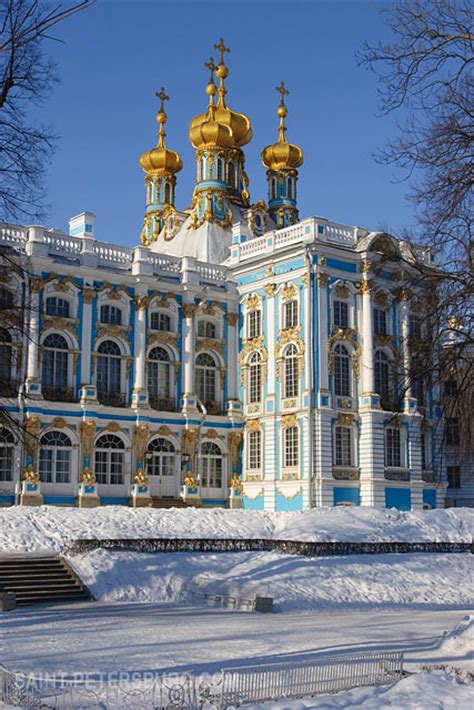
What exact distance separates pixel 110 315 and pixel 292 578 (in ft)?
58.2

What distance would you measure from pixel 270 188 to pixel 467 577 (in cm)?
2900

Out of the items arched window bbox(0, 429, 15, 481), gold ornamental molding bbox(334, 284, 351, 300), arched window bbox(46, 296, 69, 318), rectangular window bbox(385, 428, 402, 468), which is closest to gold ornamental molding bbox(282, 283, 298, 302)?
gold ornamental molding bbox(334, 284, 351, 300)

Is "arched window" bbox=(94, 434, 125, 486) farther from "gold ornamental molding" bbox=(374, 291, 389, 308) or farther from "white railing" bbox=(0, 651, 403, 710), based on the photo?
"white railing" bbox=(0, 651, 403, 710)

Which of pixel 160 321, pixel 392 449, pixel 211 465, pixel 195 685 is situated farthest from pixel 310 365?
pixel 195 685

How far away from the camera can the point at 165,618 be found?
1664cm

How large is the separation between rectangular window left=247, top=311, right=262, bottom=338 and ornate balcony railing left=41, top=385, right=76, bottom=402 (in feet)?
25.7

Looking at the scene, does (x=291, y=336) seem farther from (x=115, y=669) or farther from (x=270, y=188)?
(x=115, y=669)

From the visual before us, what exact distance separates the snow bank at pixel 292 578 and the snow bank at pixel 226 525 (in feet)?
9.16

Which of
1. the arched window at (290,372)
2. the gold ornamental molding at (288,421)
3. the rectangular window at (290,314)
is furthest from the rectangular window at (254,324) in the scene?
the gold ornamental molding at (288,421)

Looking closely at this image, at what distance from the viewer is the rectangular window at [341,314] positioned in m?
36.5

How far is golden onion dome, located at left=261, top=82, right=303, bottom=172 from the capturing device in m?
48.2

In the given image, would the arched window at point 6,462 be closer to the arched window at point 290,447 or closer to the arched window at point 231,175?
the arched window at point 290,447

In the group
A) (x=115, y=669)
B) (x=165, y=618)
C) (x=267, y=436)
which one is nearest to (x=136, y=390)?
(x=267, y=436)

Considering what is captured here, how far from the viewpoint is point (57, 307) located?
35219 mm
